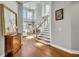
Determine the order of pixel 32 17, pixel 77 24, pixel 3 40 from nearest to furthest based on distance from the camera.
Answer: pixel 3 40, pixel 77 24, pixel 32 17

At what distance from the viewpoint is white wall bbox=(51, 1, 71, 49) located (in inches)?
223

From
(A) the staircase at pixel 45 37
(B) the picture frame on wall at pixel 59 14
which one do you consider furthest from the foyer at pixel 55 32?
(A) the staircase at pixel 45 37

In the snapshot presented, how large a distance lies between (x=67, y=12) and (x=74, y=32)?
94 centimetres

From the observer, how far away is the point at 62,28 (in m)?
6.16

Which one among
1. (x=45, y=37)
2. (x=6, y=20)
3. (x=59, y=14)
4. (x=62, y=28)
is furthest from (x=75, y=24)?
(x=45, y=37)

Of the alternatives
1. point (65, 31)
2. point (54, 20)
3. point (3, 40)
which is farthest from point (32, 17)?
point (3, 40)

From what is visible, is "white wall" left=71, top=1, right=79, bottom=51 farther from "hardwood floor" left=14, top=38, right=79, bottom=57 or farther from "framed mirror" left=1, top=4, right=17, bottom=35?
"framed mirror" left=1, top=4, right=17, bottom=35

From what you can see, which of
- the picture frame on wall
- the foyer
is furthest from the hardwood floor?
the picture frame on wall

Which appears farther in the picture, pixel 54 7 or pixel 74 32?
pixel 54 7

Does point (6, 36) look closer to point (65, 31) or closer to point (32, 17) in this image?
point (65, 31)

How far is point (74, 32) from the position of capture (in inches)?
217

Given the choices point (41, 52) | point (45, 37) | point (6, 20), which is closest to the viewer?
point (6, 20)

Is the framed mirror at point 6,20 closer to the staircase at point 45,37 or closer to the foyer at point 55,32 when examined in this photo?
the foyer at point 55,32

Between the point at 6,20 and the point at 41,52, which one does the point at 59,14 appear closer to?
the point at 41,52
